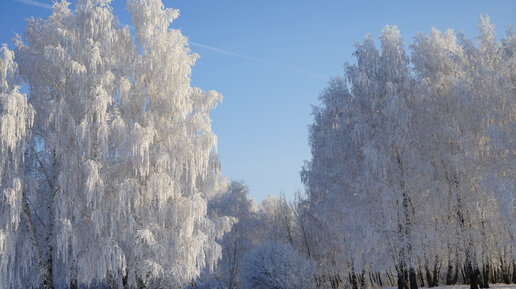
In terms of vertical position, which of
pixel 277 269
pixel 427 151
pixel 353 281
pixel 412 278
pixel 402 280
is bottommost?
pixel 353 281

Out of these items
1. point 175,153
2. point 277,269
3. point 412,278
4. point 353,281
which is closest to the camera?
point 175,153

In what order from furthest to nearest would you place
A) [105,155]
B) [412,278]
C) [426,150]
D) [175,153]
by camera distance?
[426,150] → [412,278] → [175,153] → [105,155]

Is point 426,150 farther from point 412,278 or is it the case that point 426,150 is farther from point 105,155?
point 105,155

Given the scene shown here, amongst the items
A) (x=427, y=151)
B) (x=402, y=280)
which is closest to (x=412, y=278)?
(x=402, y=280)

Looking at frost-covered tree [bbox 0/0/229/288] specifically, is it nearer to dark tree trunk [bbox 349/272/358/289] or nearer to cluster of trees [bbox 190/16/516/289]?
cluster of trees [bbox 190/16/516/289]

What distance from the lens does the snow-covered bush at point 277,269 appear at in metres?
23.4

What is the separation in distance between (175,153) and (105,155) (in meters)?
2.63

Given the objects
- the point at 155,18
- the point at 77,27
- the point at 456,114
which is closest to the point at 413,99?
the point at 456,114

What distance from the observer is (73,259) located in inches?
590

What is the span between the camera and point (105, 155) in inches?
603

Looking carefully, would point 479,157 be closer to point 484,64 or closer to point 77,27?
point 484,64

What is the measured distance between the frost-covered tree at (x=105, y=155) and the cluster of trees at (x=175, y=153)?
52 mm

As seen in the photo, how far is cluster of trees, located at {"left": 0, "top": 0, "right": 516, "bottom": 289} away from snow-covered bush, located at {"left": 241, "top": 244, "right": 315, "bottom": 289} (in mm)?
786

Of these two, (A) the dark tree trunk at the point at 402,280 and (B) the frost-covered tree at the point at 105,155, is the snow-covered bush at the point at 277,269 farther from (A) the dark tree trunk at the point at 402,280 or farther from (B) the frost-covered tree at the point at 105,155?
(B) the frost-covered tree at the point at 105,155
